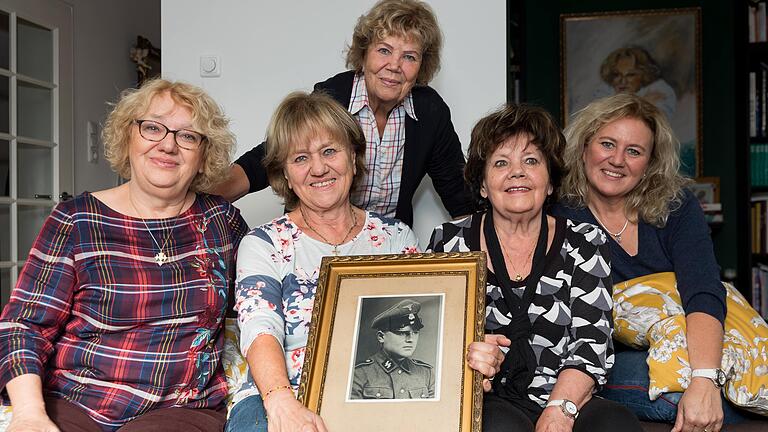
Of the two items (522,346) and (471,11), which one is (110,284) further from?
(471,11)

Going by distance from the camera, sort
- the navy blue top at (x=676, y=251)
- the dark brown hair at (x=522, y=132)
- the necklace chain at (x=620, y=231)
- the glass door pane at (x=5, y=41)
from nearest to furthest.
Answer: the dark brown hair at (x=522, y=132)
the navy blue top at (x=676, y=251)
the necklace chain at (x=620, y=231)
the glass door pane at (x=5, y=41)

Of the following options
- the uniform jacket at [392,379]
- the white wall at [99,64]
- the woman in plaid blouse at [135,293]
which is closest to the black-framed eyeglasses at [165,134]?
the woman in plaid blouse at [135,293]

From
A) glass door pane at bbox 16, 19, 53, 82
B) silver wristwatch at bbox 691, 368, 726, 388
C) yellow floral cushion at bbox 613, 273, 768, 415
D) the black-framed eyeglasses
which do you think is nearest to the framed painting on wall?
yellow floral cushion at bbox 613, 273, 768, 415

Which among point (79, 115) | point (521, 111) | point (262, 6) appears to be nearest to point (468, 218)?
point (521, 111)

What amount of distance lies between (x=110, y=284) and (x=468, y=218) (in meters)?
0.94

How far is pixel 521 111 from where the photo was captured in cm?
186

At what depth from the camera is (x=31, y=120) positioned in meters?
4.05

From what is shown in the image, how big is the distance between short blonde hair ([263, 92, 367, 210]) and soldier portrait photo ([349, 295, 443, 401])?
1.64ft

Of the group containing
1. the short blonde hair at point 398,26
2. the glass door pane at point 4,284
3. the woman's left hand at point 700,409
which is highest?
the short blonde hair at point 398,26

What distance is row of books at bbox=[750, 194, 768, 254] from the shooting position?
4250 millimetres

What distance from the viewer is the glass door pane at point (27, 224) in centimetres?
394

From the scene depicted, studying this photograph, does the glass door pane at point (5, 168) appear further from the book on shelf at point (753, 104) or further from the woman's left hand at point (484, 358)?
the book on shelf at point (753, 104)

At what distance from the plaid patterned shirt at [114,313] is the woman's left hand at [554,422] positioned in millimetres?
823

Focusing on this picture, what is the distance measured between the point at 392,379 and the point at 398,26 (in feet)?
3.89
